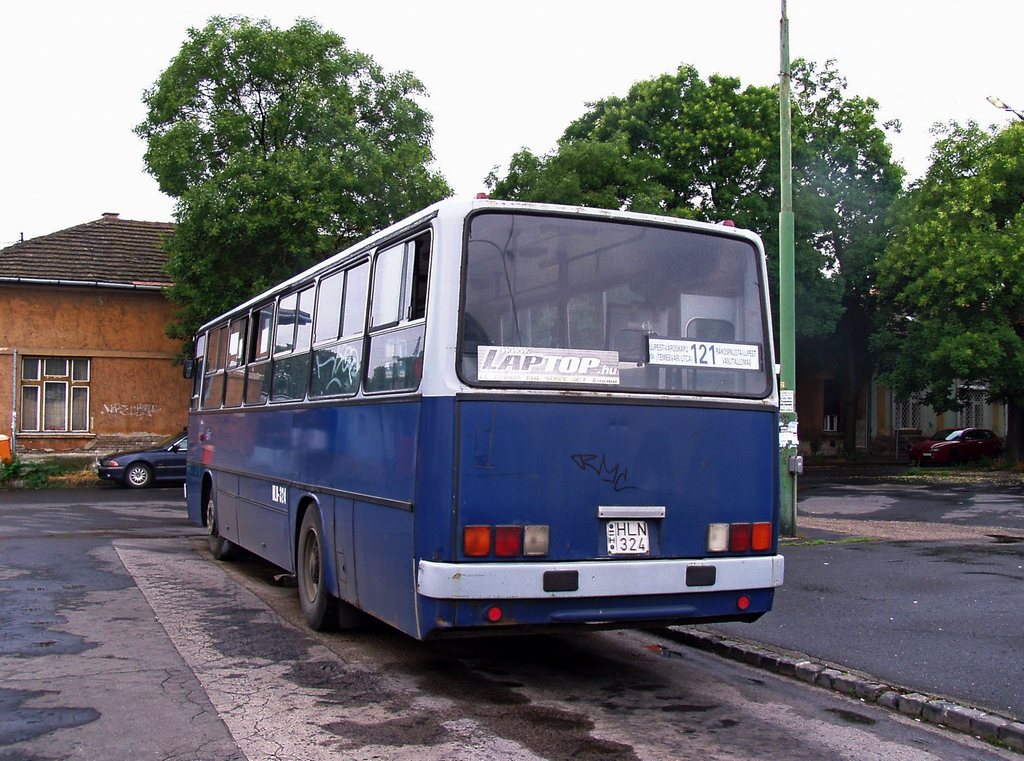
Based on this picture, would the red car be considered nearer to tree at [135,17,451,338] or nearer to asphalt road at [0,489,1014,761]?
tree at [135,17,451,338]

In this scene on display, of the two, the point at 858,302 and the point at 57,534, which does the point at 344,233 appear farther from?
the point at 858,302

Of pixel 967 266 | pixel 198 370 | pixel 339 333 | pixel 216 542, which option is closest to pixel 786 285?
pixel 198 370

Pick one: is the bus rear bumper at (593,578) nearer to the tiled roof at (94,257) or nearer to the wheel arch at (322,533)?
the wheel arch at (322,533)

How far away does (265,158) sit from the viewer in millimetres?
27609

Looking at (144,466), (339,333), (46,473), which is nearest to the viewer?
(339,333)

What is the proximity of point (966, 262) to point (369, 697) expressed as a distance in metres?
30.7

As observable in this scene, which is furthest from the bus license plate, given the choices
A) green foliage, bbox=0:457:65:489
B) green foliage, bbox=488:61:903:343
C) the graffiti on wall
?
the graffiti on wall

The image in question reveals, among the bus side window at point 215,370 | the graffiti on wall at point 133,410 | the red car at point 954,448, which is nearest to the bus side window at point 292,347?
the bus side window at point 215,370

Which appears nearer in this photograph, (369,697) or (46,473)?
(369,697)

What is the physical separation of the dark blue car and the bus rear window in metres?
21.8

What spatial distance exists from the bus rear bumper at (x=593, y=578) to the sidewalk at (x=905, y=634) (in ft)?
3.23

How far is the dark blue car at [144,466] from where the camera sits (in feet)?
89.7

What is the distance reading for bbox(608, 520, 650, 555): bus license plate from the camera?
682 cm

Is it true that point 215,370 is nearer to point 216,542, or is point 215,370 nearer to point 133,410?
point 216,542
